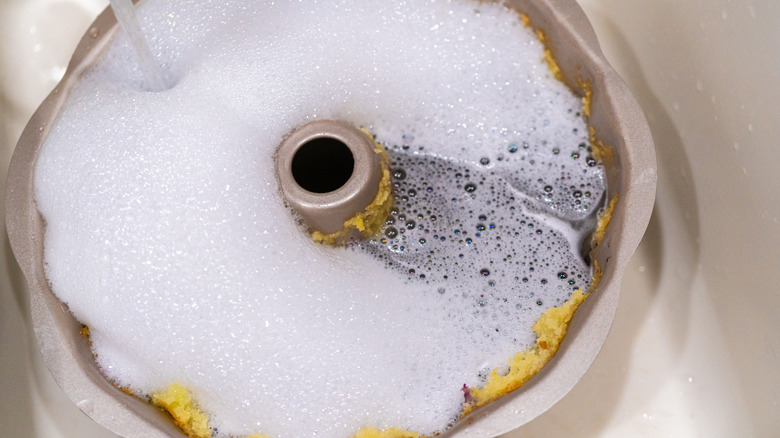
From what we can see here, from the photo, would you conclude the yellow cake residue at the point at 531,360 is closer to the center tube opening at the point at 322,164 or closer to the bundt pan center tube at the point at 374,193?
the bundt pan center tube at the point at 374,193

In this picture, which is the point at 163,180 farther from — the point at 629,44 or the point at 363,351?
the point at 629,44

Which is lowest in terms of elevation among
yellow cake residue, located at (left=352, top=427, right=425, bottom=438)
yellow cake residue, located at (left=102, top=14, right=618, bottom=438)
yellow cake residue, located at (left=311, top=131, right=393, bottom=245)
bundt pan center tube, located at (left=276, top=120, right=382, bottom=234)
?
yellow cake residue, located at (left=352, top=427, right=425, bottom=438)

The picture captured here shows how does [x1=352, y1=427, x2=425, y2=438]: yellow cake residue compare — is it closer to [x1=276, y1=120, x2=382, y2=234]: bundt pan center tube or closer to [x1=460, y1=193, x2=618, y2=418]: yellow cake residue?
[x1=460, y1=193, x2=618, y2=418]: yellow cake residue

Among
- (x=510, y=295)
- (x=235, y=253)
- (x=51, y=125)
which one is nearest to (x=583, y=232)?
(x=510, y=295)

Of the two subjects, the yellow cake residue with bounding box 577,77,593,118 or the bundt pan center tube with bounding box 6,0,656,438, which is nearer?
the bundt pan center tube with bounding box 6,0,656,438

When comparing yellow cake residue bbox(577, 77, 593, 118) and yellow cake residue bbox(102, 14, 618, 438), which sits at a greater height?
yellow cake residue bbox(577, 77, 593, 118)

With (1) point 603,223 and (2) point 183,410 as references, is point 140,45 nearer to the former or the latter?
(2) point 183,410

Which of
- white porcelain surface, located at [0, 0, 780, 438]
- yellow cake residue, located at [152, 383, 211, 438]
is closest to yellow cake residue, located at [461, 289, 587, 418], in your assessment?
white porcelain surface, located at [0, 0, 780, 438]

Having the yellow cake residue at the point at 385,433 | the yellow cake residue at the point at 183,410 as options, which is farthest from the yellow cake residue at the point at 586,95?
the yellow cake residue at the point at 183,410
